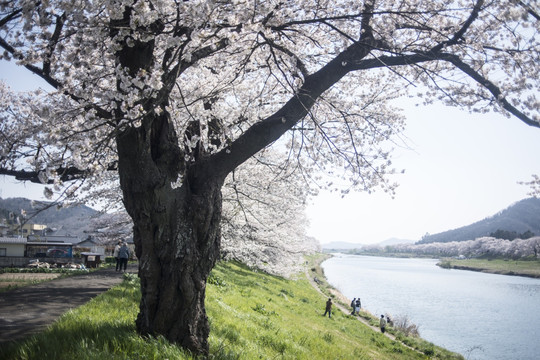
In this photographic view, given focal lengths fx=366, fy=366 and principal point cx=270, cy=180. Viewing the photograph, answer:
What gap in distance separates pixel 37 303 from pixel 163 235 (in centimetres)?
642

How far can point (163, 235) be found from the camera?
16.7ft

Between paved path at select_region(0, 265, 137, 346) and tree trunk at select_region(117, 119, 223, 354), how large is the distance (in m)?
2.71

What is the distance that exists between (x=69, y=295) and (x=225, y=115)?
22.3ft

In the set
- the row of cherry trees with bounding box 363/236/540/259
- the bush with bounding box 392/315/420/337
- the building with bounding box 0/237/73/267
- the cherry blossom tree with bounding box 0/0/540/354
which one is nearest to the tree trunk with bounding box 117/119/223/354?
the cherry blossom tree with bounding box 0/0/540/354

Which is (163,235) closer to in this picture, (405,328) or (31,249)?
(405,328)

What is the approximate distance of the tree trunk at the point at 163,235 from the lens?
5.00m

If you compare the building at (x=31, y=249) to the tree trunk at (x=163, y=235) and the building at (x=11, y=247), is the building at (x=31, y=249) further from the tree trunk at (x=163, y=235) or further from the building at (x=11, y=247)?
the tree trunk at (x=163, y=235)

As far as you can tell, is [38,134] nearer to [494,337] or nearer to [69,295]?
[69,295]

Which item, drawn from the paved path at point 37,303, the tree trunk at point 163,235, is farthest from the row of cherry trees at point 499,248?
the tree trunk at point 163,235

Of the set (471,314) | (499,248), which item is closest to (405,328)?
(471,314)

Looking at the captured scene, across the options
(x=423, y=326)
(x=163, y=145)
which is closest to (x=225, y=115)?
(x=163, y=145)

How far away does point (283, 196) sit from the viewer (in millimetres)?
16266

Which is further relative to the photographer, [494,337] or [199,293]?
[494,337]

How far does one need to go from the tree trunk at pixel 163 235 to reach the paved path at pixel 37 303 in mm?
2709
